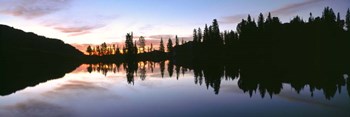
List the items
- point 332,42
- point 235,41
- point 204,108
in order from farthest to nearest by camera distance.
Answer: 1. point 235,41
2. point 332,42
3. point 204,108

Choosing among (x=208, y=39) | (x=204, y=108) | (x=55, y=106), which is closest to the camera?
(x=204, y=108)

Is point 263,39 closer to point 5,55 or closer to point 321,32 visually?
point 321,32

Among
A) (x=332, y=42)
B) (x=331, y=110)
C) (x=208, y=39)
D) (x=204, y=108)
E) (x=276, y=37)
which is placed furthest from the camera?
(x=208, y=39)

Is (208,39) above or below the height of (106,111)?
above

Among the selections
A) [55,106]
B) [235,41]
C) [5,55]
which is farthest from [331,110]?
[5,55]

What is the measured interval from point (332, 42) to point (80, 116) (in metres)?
95.6

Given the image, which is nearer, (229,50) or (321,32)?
(321,32)

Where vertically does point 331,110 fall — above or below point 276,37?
below

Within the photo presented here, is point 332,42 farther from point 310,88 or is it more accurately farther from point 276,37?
point 310,88

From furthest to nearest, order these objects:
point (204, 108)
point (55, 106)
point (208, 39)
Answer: point (208, 39) < point (55, 106) < point (204, 108)

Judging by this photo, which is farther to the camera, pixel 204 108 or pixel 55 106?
pixel 55 106

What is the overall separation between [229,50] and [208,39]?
17.4 m

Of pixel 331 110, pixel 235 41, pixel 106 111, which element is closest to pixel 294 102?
pixel 331 110

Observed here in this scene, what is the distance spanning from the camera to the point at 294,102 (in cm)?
2441
